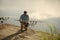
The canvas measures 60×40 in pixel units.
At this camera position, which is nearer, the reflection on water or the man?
the reflection on water

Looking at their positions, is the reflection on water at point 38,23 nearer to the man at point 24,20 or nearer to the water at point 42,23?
the water at point 42,23

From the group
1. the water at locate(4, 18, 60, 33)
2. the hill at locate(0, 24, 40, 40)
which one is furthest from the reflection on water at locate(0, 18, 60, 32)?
the hill at locate(0, 24, 40, 40)

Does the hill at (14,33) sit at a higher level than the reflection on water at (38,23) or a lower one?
lower

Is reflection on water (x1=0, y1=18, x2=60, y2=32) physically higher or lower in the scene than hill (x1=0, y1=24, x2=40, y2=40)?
higher

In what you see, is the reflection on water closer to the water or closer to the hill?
the water

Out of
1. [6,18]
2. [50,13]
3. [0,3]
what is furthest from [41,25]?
[0,3]

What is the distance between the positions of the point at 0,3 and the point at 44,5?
1138 mm

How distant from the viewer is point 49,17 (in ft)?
14.0

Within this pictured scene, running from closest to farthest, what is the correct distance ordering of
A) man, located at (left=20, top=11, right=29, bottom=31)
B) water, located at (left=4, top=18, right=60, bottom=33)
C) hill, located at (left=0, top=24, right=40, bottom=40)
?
hill, located at (left=0, top=24, right=40, bottom=40) → water, located at (left=4, top=18, right=60, bottom=33) → man, located at (left=20, top=11, right=29, bottom=31)

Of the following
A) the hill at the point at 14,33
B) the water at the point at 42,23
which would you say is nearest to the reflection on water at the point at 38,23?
the water at the point at 42,23

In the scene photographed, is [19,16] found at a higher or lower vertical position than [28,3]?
lower

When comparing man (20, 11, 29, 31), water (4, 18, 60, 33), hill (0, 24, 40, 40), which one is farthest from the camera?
man (20, 11, 29, 31)

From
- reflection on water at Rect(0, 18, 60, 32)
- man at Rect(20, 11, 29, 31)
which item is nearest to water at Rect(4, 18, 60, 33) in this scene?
reflection on water at Rect(0, 18, 60, 32)

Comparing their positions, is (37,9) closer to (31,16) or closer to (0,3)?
(31,16)
